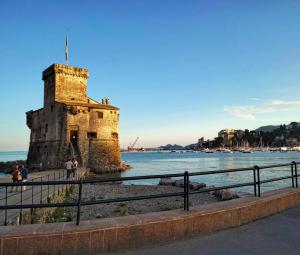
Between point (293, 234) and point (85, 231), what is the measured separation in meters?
3.83

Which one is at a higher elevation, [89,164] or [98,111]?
[98,111]

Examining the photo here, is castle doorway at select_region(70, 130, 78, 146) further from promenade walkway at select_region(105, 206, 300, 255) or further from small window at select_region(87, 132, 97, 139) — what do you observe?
promenade walkway at select_region(105, 206, 300, 255)

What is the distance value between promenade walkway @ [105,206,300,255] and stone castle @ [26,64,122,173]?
4274cm

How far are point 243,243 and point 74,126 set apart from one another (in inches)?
1741

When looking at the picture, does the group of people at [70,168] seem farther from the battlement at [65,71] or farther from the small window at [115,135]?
the battlement at [65,71]

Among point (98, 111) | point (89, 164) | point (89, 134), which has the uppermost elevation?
point (98, 111)

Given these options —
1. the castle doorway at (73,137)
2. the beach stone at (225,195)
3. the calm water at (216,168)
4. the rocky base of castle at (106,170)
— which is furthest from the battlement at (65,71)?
the beach stone at (225,195)

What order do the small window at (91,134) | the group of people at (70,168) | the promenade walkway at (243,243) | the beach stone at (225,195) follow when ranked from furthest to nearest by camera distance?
the small window at (91,134) → the group of people at (70,168) → the beach stone at (225,195) → the promenade walkway at (243,243)

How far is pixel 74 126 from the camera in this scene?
4703 centimetres

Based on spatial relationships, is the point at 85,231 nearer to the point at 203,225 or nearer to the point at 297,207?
the point at 203,225

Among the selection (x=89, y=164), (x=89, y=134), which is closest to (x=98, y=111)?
(x=89, y=134)

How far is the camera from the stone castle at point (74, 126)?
155 ft

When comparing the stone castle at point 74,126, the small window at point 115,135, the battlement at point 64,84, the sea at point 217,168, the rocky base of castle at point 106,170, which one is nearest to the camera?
the sea at point 217,168

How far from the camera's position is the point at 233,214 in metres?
6.07
